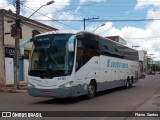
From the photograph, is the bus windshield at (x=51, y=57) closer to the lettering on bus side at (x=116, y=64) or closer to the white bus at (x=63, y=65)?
the white bus at (x=63, y=65)

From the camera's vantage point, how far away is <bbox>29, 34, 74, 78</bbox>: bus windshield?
51.4ft

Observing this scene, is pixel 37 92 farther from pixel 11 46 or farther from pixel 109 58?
pixel 11 46

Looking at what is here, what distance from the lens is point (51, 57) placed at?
15.8 m

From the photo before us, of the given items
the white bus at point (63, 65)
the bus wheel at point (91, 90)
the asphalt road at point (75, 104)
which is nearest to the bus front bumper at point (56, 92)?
the white bus at point (63, 65)

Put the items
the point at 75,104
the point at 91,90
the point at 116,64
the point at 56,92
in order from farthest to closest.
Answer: the point at 116,64
the point at 91,90
the point at 75,104
the point at 56,92

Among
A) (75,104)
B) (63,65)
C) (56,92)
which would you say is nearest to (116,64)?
(75,104)

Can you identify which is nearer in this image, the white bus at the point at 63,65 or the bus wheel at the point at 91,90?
the white bus at the point at 63,65

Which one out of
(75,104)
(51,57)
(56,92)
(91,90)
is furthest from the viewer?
(91,90)

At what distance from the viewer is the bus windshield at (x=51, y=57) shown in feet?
51.4

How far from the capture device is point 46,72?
15805mm

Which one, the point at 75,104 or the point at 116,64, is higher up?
the point at 116,64

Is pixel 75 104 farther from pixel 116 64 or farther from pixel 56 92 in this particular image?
pixel 116 64

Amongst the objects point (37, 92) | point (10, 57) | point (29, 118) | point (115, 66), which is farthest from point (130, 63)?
point (29, 118)

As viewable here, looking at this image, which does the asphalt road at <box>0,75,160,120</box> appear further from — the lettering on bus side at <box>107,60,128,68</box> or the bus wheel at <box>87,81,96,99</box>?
the lettering on bus side at <box>107,60,128,68</box>
